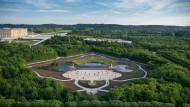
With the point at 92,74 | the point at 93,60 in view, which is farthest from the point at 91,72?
the point at 93,60

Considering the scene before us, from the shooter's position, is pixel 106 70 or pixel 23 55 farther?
pixel 23 55

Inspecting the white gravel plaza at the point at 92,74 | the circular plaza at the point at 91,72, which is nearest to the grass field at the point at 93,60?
the circular plaza at the point at 91,72

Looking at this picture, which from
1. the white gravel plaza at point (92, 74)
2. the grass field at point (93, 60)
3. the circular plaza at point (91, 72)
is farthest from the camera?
the grass field at point (93, 60)

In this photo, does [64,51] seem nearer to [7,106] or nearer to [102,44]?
[102,44]

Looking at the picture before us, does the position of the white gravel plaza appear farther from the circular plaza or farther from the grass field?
the grass field

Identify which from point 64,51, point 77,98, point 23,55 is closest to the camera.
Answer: point 77,98

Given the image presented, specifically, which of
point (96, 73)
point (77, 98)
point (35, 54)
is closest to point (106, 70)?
point (96, 73)

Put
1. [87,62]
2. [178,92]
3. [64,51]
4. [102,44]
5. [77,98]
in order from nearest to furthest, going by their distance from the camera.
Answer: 1. [77,98]
2. [178,92]
3. [87,62]
4. [64,51]
5. [102,44]

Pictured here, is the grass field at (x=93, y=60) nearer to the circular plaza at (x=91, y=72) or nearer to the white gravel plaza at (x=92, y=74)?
the circular plaza at (x=91, y=72)
